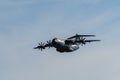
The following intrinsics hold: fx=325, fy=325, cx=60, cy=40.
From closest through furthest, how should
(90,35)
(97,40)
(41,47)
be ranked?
(90,35), (97,40), (41,47)

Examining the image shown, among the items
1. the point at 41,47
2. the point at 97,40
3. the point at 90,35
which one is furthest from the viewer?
the point at 41,47

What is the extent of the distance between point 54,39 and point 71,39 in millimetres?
9348

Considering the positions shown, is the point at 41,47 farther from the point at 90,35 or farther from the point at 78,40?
the point at 90,35

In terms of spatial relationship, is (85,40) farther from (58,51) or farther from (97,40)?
(58,51)

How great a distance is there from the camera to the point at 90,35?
109562mm

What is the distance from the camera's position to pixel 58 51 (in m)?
111

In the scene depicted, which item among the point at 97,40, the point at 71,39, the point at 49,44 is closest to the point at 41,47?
the point at 49,44

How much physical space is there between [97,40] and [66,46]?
12.1 meters

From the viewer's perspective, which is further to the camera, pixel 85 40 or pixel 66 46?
pixel 85 40

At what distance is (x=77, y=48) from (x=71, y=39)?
18.1ft

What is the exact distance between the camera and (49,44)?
395ft

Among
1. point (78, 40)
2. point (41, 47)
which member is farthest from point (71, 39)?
point (41, 47)

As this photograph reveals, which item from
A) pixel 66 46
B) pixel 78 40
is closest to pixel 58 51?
pixel 66 46

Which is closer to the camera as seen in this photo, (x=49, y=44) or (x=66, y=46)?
(x=66, y=46)
